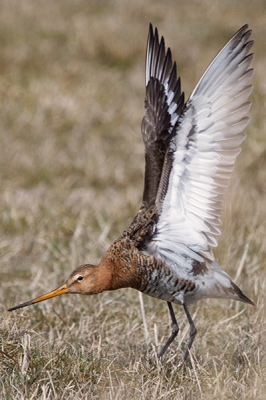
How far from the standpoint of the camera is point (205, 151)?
486 centimetres

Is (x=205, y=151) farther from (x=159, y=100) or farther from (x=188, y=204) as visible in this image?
(x=159, y=100)

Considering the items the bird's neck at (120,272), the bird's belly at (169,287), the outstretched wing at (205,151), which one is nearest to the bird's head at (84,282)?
the bird's neck at (120,272)

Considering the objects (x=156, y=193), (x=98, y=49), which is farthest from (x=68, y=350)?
(x=98, y=49)

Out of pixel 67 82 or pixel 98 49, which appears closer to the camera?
pixel 67 82

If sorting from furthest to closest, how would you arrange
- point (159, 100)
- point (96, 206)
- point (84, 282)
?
point (96, 206), point (159, 100), point (84, 282)

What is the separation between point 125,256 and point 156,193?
0.49 m

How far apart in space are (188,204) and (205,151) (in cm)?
38

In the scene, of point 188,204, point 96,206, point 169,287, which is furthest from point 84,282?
point 96,206

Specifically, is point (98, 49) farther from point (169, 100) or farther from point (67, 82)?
point (169, 100)

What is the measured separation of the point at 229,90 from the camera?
4832 millimetres

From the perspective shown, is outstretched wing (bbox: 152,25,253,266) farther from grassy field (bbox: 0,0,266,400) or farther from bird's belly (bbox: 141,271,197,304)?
grassy field (bbox: 0,0,266,400)

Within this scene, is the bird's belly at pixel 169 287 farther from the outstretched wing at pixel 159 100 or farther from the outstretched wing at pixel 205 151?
the outstretched wing at pixel 159 100

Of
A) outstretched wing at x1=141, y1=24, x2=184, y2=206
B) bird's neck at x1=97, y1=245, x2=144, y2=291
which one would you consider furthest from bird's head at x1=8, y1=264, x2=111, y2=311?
outstretched wing at x1=141, y1=24, x2=184, y2=206

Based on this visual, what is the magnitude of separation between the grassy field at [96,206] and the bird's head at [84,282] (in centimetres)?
34
